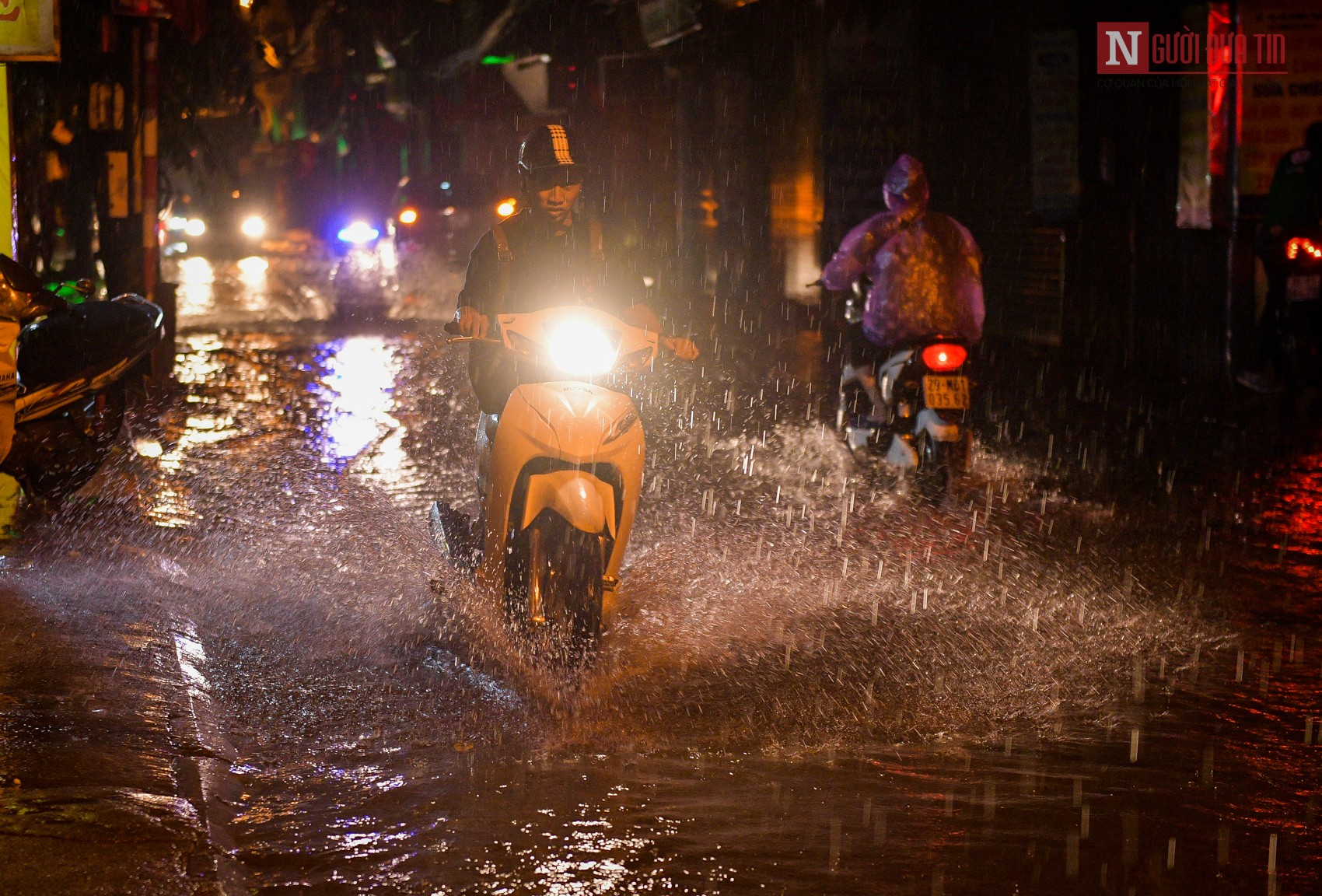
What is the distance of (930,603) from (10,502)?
4937mm

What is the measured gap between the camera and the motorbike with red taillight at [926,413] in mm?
7848

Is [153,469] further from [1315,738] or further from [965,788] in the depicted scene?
[1315,738]

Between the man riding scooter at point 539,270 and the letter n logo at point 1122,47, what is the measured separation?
998 centimetres

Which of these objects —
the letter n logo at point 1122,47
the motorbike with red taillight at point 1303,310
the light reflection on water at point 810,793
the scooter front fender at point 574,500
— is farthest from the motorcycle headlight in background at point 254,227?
the scooter front fender at point 574,500

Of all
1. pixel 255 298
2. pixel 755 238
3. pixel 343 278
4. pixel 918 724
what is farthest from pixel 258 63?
pixel 918 724

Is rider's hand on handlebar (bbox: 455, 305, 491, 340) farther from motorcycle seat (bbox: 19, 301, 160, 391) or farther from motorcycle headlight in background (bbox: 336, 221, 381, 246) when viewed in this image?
motorcycle headlight in background (bbox: 336, 221, 381, 246)

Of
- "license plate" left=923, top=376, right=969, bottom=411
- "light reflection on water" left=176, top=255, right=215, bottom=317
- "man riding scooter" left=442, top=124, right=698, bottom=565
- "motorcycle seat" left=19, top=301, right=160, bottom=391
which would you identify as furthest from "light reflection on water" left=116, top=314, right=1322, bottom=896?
"light reflection on water" left=176, top=255, right=215, bottom=317

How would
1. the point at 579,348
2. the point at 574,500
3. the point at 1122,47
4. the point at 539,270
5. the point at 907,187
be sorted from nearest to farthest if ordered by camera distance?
the point at 574,500 < the point at 579,348 < the point at 539,270 < the point at 907,187 < the point at 1122,47

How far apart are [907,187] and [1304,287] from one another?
5.12m

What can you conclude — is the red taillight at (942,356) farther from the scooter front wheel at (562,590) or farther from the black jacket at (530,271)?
the scooter front wheel at (562,590)

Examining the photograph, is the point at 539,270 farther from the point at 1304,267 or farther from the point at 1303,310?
the point at 1303,310

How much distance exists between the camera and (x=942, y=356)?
26.2 ft

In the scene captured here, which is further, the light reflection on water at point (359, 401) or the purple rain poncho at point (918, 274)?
the light reflection on water at point (359, 401)

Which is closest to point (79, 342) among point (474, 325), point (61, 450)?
point (61, 450)
